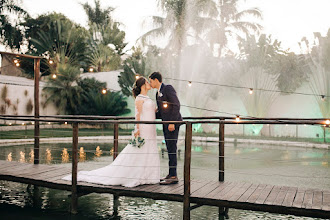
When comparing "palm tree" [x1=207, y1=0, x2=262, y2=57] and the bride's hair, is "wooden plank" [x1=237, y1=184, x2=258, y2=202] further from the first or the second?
"palm tree" [x1=207, y1=0, x2=262, y2=57]

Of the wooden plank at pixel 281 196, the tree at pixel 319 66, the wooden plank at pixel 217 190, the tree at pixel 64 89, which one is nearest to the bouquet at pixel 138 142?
the wooden plank at pixel 217 190

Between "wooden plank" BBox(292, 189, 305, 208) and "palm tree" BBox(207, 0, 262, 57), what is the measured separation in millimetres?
22324

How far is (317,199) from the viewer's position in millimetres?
4469

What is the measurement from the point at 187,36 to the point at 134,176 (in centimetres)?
2200

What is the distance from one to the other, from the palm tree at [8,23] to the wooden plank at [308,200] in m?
28.5

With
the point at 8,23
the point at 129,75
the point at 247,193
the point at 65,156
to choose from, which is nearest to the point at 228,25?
the point at 129,75

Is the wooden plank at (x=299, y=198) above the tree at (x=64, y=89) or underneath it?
underneath

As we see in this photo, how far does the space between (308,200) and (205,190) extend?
125cm

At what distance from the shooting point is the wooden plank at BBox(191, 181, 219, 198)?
467 centimetres

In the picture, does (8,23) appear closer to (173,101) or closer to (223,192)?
(173,101)

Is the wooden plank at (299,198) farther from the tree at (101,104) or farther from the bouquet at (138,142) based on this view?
the tree at (101,104)

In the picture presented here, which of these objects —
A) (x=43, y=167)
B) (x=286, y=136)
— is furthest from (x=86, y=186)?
(x=286, y=136)

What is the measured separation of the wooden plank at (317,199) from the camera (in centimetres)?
415

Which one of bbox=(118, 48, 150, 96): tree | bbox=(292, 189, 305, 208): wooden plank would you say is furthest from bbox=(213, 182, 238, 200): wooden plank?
bbox=(118, 48, 150, 96): tree
